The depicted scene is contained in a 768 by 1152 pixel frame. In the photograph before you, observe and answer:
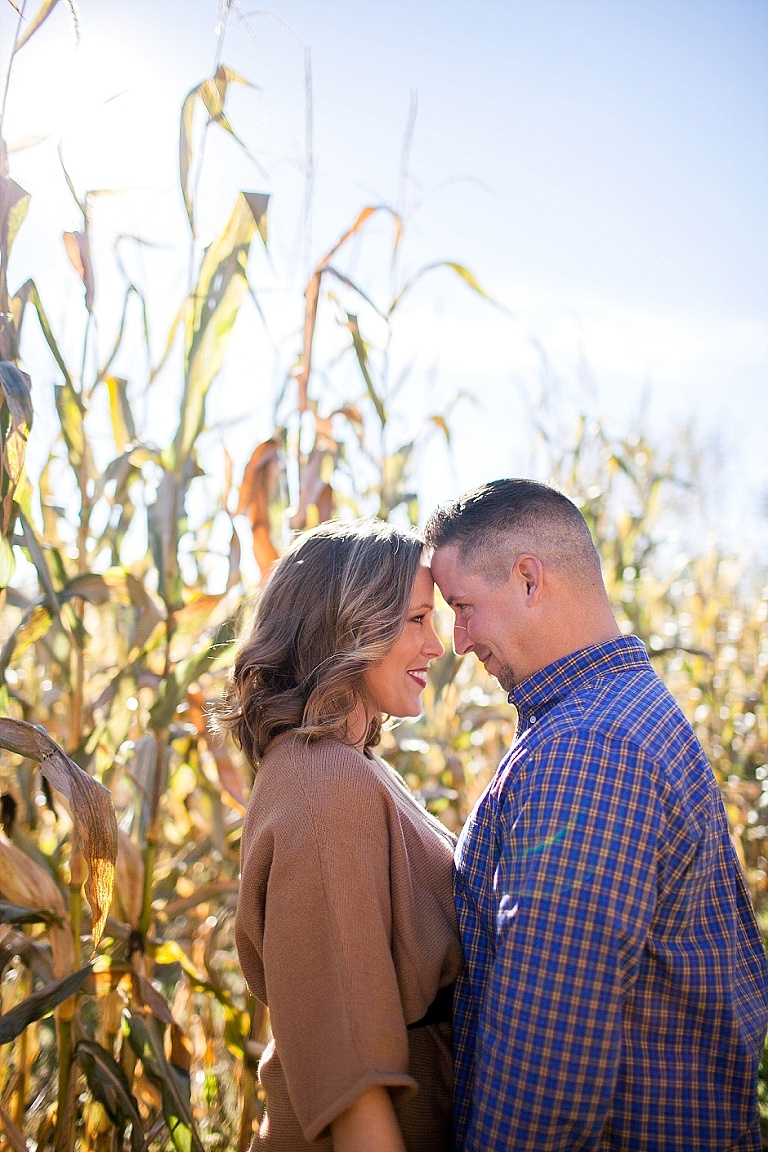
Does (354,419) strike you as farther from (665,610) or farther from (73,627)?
(665,610)

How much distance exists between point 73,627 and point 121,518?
0.47 m

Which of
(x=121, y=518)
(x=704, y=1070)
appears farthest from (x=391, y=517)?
(x=704, y=1070)

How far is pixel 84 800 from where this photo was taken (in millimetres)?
1384

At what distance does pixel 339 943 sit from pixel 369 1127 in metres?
0.25

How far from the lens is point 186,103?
67.5 inches

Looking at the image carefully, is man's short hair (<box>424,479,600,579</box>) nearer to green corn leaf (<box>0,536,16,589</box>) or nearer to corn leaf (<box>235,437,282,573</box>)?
corn leaf (<box>235,437,282,573</box>)

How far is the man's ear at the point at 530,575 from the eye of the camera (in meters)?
1.57

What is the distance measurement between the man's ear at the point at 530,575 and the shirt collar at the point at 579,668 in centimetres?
13

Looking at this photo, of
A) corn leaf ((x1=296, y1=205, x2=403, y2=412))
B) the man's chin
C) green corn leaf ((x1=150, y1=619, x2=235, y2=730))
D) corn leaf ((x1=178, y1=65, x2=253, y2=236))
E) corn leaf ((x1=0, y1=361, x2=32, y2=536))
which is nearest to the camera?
corn leaf ((x1=0, y1=361, x2=32, y2=536))

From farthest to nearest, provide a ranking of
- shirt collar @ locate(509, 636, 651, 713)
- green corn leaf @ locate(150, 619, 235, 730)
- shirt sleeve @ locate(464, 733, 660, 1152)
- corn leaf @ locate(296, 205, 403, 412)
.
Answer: corn leaf @ locate(296, 205, 403, 412)
green corn leaf @ locate(150, 619, 235, 730)
shirt collar @ locate(509, 636, 651, 713)
shirt sleeve @ locate(464, 733, 660, 1152)

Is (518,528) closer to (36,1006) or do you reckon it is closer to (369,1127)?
(369,1127)

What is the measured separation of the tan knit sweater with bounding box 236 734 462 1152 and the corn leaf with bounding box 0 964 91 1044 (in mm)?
296

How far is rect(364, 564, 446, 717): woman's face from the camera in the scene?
167 centimetres

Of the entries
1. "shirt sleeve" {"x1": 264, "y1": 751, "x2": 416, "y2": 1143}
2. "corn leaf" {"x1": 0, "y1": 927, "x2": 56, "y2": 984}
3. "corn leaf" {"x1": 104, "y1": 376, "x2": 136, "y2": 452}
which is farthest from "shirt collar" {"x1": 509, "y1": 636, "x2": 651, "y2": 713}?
"corn leaf" {"x1": 104, "y1": 376, "x2": 136, "y2": 452}
